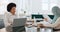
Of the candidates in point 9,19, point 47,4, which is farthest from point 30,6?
point 9,19

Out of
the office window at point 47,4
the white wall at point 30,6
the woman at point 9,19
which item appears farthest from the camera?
the office window at point 47,4

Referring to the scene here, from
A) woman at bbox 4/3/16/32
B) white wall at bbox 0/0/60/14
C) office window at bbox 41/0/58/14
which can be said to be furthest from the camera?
office window at bbox 41/0/58/14

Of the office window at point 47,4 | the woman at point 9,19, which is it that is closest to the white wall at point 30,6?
the office window at point 47,4

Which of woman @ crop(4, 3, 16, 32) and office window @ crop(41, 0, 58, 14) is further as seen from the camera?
→ office window @ crop(41, 0, 58, 14)

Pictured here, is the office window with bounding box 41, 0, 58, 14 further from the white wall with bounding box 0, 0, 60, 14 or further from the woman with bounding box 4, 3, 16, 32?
the woman with bounding box 4, 3, 16, 32

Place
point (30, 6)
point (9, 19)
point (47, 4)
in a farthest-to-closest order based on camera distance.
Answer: point (47, 4)
point (30, 6)
point (9, 19)

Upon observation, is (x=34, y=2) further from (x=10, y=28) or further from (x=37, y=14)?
(x=10, y=28)

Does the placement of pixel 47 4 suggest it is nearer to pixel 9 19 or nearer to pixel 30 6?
pixel 30 6

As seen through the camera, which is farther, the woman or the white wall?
the white wall

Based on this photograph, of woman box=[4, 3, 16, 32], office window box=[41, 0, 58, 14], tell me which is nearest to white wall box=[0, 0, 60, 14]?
office window box=[41, 0, 58, 14]

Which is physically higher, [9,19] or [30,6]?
[30,6]

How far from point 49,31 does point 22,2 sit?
110 inches

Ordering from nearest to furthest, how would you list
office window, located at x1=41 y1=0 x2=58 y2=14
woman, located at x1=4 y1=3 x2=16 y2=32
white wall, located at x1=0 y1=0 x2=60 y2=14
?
1. woman, located at x1=4 y1=3 x2=16 y2=32
2. white wall, located at x1=0 y1=0 x2=60 y2=14
3. office window, located at x1=41 y1=0 x2=58 y2=14

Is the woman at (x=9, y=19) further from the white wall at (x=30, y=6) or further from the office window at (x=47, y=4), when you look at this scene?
the office window at (x=47, y=4)
